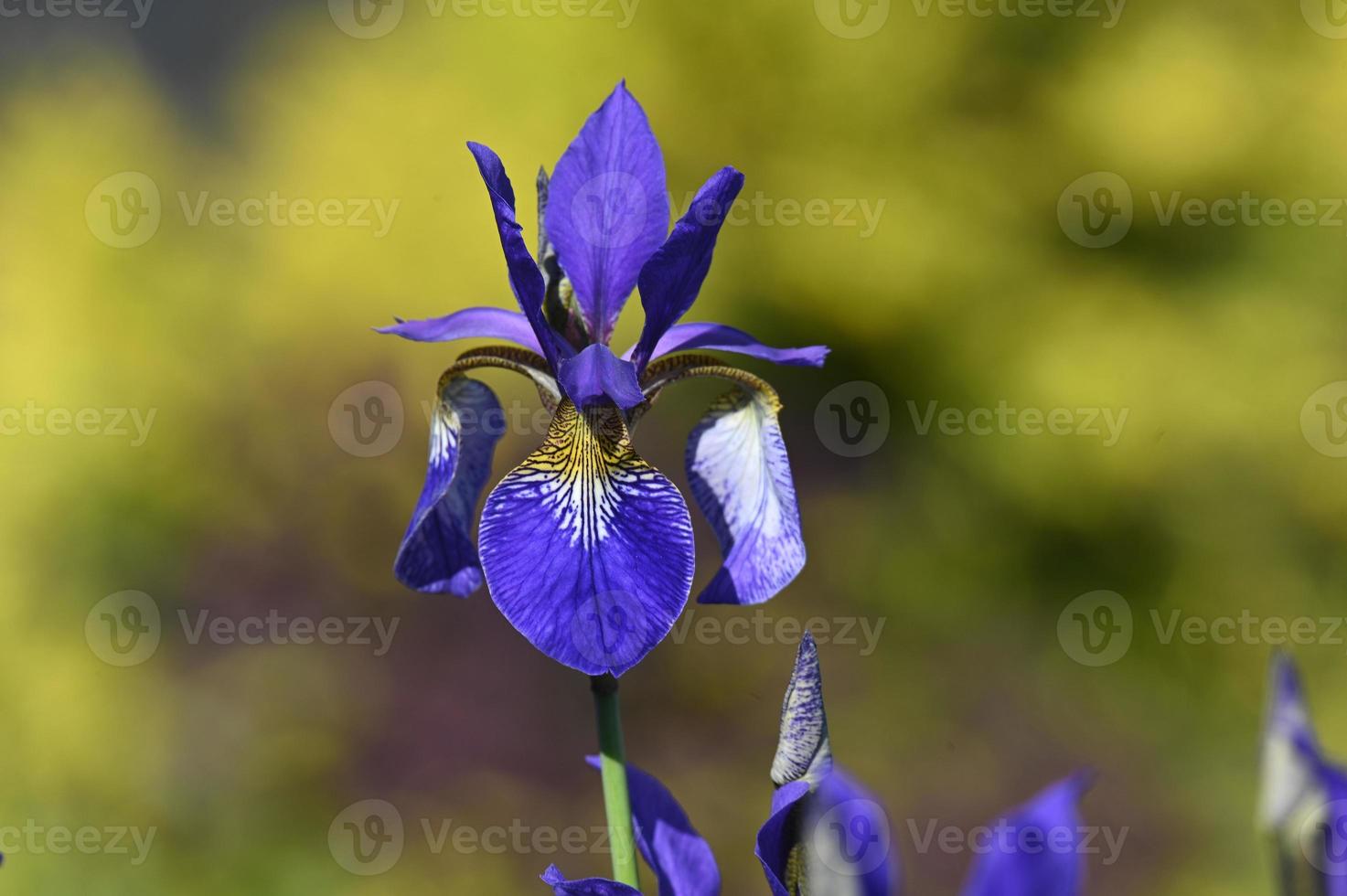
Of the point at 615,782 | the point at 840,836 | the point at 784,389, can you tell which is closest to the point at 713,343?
the point at 615,782

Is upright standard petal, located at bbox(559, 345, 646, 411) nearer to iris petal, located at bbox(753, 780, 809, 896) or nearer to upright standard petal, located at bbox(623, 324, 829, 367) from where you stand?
upright standard petal, located at bbox(623, 324, 829, 367)

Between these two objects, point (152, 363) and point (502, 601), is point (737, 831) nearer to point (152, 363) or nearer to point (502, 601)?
point (152, 363)

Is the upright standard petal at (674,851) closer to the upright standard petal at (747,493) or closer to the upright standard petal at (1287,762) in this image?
the upright standard petal at (747,493)

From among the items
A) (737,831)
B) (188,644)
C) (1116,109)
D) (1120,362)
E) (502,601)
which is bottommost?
(737,831)

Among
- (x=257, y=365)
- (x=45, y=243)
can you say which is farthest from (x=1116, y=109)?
(x=45, y=243)

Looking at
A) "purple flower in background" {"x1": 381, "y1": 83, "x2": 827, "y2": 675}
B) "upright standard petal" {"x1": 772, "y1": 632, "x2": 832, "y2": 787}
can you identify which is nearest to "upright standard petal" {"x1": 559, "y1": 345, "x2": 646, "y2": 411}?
"purple flower in background" {"x1": 381, "y1": 83, "x2": 827, "y2": 675}

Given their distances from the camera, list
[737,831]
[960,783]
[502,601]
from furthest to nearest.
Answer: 1. [960,783]
2. [737,831]
3. [502,601]
